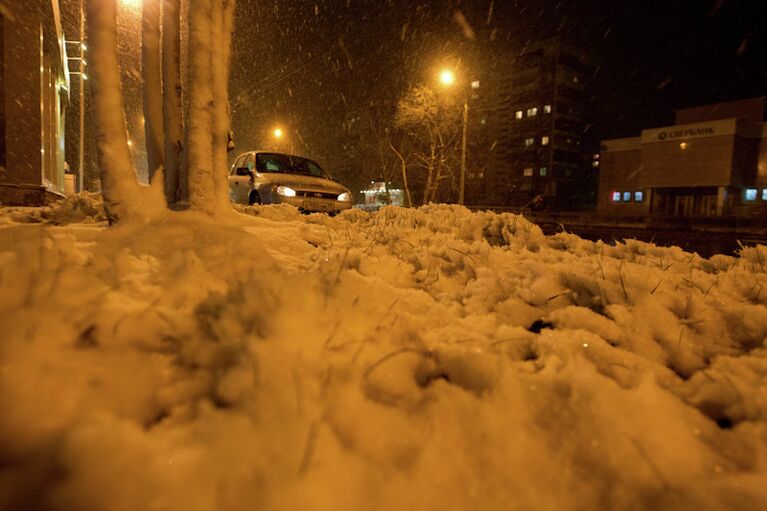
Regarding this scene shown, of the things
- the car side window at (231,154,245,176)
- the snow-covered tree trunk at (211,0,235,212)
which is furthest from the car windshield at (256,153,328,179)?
the snow-covered tree trunk at (211,0,235,212)

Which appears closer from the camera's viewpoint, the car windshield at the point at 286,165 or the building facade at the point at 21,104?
the car windshield at the point at 286,165

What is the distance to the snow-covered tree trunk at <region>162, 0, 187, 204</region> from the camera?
16.7ft

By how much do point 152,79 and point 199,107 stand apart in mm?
2010

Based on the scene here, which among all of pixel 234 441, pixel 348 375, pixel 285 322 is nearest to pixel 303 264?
pixel 285 322

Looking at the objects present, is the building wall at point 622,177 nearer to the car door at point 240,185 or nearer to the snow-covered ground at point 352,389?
the car door at point 240,185

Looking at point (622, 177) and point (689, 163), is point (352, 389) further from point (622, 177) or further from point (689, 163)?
point (622, 177)

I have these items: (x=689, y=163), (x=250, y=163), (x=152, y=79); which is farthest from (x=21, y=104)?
(x=689, y=163)

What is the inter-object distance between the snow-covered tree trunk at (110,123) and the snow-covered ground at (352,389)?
67 centimetres

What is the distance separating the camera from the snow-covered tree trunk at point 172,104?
16.7ft

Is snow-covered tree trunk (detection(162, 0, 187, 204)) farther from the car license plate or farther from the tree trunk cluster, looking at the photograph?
the car license plate

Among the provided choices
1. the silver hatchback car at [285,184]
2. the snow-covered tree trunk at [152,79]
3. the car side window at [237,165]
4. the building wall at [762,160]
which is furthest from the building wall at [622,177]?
the snow-covered tree trunk at [152,79]

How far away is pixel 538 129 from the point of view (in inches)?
2667

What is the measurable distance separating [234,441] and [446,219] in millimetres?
4669

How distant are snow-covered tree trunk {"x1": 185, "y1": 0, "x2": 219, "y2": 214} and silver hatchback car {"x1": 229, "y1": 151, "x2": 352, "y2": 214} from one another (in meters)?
5.44
